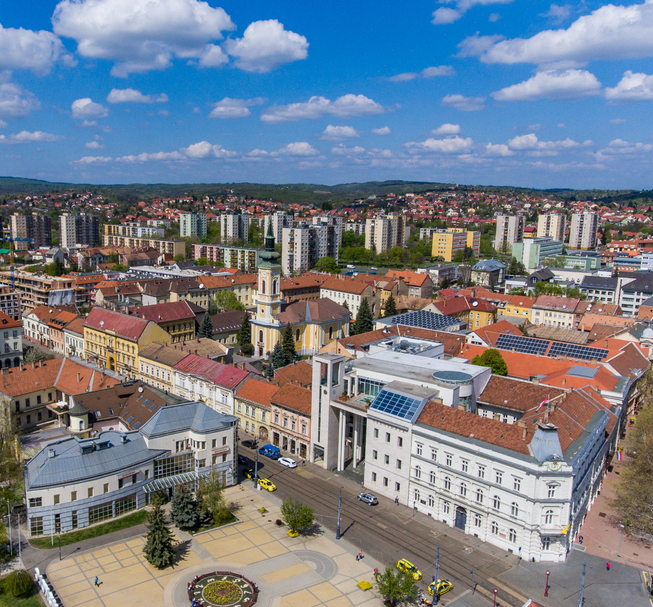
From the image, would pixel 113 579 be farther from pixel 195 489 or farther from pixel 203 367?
pixel 203 367

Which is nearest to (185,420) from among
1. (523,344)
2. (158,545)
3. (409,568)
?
(158,545)

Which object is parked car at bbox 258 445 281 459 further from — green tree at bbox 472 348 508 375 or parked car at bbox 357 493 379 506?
green tree at bbox 472 348 508 375

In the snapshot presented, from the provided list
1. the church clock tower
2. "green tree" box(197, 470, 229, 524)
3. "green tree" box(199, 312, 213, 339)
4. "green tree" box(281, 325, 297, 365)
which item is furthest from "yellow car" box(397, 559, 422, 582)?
"green tree" box(199, 312, 213, 339)

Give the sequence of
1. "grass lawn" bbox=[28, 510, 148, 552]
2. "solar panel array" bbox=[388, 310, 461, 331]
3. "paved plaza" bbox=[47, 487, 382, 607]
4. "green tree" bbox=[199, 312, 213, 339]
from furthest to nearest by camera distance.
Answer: "green tree" bbox=[199, 312, 213, 339] → "solar panel array" bbox=[388, 310, 461, 331] → "grass lawn" bbox=[28, 510, 148, 552] → "paved plaza" bbox=[47, 487, 382, 607]

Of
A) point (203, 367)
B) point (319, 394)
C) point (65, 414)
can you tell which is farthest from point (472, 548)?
point (65, 414)

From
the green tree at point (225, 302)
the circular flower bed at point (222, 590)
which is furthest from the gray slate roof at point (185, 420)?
the green tree at point (225, 302)

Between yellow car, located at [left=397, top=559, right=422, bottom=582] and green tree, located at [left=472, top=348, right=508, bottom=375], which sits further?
green tree, located at [left=472, top=348, right=508, bottom=375]
